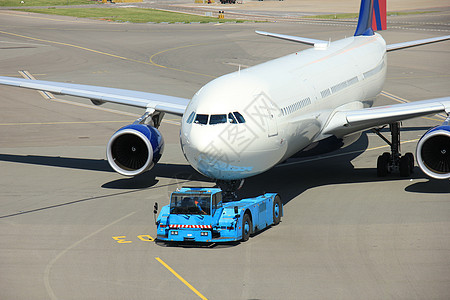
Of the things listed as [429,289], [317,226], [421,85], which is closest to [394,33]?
[421,85]

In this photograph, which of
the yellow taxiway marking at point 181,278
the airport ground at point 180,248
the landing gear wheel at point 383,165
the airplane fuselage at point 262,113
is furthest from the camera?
the landing gear wheel at point 383,165

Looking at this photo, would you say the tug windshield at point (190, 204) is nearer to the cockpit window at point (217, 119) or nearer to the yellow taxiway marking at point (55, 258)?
the cockpit window at point (217, 119)

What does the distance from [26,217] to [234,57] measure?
4684 centimetres

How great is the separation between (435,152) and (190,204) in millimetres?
10498

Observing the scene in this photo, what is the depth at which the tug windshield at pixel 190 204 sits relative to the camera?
2330cm

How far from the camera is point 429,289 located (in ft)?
62.7

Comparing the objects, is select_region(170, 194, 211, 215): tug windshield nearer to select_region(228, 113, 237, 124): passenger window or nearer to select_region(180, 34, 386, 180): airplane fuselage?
select_region(180, 34, 386, 180): airplane fuselage

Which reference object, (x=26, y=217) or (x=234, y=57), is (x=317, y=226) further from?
(x=234, y=57)

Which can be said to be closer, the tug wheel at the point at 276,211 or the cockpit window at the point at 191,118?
the cockpit window at the point at 191,118

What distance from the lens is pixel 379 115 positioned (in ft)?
99.9

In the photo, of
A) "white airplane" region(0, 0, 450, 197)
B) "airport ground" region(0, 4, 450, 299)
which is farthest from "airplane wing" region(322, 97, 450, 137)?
"airport ground" region(0, 4, 450, 299)

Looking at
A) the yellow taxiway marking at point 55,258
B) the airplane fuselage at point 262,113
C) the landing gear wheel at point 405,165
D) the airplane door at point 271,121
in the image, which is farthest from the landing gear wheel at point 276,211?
the landing gear wheel at point 405,165

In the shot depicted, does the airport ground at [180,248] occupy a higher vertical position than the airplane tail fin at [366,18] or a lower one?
→ lower

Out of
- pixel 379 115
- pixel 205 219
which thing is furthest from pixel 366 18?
pixel 205 219
